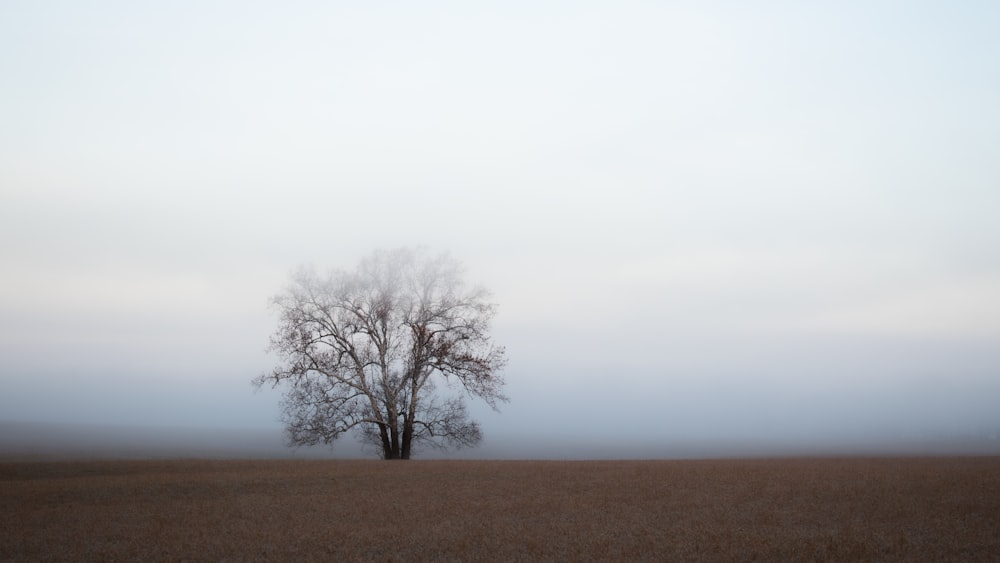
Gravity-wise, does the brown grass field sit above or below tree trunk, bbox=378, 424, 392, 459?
below

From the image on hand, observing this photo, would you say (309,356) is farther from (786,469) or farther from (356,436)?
(786,469)

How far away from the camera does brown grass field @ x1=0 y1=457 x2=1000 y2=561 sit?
12.4 metres

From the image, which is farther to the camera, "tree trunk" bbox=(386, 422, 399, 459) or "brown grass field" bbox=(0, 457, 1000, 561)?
"tree trunk" bbox=(386, 422, 399, 459)

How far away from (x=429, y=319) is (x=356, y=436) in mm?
6500

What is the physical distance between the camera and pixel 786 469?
80.3ft

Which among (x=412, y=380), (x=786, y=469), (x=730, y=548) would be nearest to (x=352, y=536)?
(x=730, y=548)

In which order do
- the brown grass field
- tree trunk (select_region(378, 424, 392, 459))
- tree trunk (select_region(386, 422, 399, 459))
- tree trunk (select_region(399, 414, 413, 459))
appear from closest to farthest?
the brown grass field, tree trunk (select_region(399, 414, 413, 459)), tree trunk (select_region(386, 422, 399, 459)), tree trunk (select_region(378, 424, 392, 459))

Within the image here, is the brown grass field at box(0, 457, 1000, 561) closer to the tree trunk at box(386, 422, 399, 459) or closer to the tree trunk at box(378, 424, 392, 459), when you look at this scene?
the tree trunk at box(386, 422, 399, 459)

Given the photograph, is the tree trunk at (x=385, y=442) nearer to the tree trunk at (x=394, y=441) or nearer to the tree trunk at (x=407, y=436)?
the tree trunk at (x=394, y=441)

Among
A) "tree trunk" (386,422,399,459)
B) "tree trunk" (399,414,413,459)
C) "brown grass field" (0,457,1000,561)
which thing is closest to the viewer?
"brown grass field" (0,457,1000,561)

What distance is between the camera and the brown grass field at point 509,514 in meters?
12.4

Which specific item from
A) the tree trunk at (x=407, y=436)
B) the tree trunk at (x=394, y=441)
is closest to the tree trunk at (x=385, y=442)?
the tree trunk at (x=394, y=441)

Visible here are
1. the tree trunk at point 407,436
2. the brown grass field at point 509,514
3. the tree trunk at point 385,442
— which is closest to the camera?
the brown grass field at point 509,514

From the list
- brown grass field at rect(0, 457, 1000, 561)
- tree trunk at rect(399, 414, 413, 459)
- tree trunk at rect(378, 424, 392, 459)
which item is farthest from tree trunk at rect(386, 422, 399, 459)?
brown grass field at rect(0, 457, 1000, 561)
